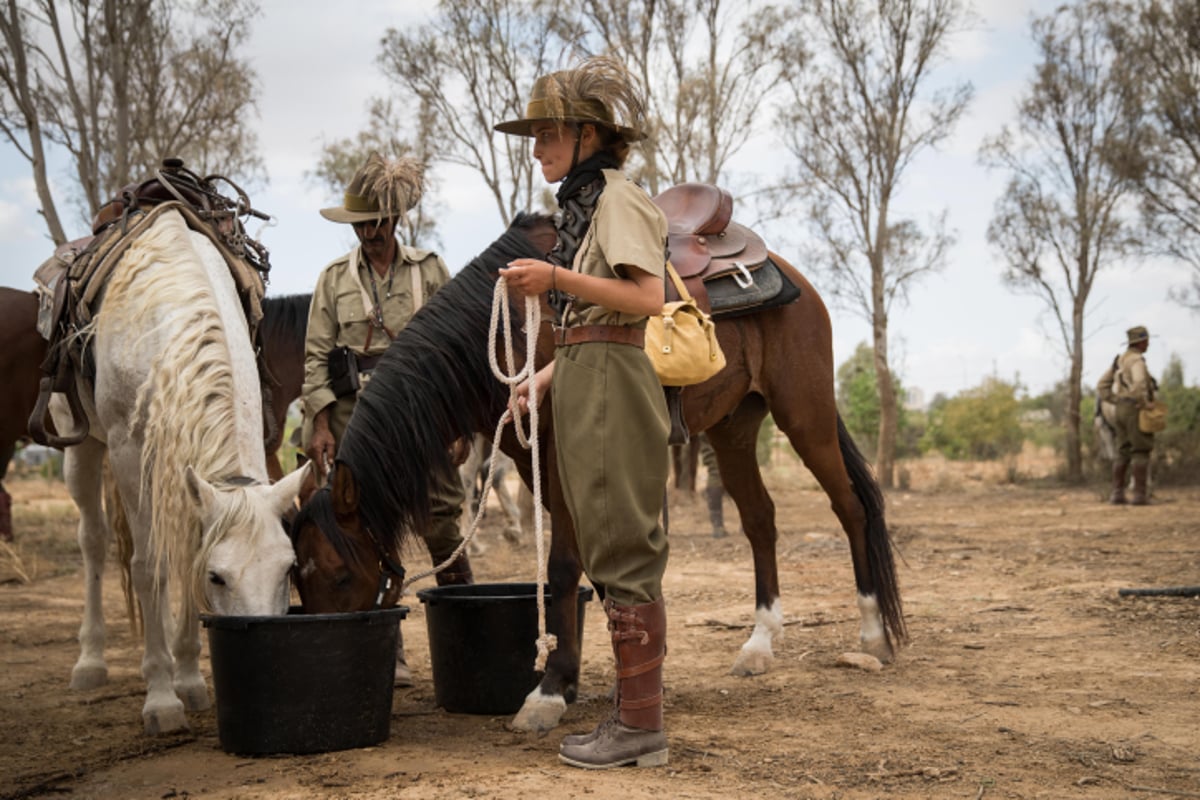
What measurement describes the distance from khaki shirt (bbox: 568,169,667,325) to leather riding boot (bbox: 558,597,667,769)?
0.86 m

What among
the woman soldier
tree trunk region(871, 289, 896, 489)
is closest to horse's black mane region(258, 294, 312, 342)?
the woman soldier

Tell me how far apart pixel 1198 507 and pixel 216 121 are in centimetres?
1332

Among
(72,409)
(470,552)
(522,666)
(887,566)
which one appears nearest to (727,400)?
(887,566)

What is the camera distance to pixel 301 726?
10.9ft

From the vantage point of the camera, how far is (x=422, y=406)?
3.72 metres

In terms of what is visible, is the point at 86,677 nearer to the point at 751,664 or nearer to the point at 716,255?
the point at 751,664

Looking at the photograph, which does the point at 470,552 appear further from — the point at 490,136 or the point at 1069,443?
the point at 1069,443

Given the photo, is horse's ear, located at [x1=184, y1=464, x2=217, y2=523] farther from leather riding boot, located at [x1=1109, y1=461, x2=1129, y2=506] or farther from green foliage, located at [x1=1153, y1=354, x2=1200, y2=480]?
green foliage, located at [x1=1153, y1=354, x2=1200, y2=480]

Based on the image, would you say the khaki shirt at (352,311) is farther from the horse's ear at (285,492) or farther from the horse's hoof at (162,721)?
the horse's hoof at (162,721)

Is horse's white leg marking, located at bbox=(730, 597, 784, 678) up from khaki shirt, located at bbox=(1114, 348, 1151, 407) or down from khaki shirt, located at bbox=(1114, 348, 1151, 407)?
down

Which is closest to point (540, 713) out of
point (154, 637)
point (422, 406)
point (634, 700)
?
point (634, 700)

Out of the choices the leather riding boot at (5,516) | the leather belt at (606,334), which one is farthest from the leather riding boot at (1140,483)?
the leather riding boot at (5,516)

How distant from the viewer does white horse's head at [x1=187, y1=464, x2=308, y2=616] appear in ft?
10.9

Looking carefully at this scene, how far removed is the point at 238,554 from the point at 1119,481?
42.5 ft
